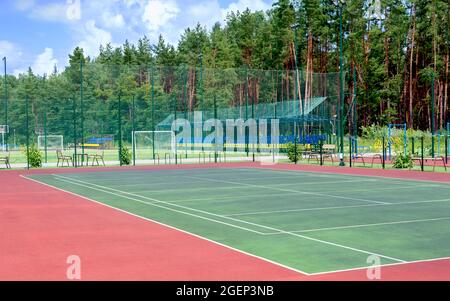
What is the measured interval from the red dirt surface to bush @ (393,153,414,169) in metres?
16.4

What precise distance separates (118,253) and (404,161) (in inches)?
804

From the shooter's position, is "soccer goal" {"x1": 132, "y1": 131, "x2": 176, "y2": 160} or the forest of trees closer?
"soccer goal" {"x1": 132, "y1": 131, "x2": 176, "y2": 160}

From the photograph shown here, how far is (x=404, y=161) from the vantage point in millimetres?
26781

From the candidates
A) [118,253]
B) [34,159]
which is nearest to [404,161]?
[34,159]

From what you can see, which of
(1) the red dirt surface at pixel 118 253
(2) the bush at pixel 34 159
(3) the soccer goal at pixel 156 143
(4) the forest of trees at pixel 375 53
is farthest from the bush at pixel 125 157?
(4) the forest of trees at pixel 375 53

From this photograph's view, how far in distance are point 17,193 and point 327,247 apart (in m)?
11.7

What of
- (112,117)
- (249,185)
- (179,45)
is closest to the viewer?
(249,185)

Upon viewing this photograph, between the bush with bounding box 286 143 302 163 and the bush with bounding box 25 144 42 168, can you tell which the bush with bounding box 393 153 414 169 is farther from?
the bush with bounding box 25 144 42 168

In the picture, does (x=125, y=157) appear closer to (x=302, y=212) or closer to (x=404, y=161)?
(x=404, y=161)

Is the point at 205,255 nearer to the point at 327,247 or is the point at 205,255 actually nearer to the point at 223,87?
the point at 327,247

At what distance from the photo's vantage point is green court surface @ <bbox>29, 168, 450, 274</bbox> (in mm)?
8617

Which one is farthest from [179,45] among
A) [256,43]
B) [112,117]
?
[112,117]

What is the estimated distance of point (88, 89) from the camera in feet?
140

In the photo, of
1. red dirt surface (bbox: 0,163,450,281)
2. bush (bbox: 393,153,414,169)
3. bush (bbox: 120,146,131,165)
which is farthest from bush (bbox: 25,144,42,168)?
red dirt surface (bbox: 0,163,450,281)
